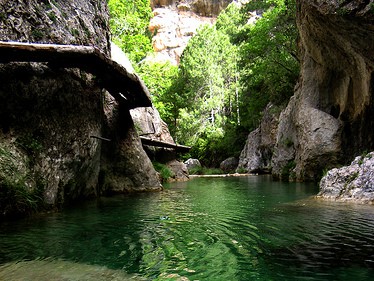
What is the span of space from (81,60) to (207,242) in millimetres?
5390

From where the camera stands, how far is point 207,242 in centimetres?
460

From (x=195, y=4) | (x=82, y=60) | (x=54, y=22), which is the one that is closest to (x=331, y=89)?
(x=82, y=60)

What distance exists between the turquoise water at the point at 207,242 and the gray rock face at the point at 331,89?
6.37 m

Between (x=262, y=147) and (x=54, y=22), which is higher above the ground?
(x=54, y=22)

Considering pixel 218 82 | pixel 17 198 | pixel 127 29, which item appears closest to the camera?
pixel 17 198

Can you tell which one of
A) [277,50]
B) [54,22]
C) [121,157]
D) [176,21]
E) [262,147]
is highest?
[176,21]

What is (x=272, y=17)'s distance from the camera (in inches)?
956

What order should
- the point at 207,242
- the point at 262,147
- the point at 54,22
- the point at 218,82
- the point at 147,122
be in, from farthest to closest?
1. the point at 218,82
2. the point at 262,147
3. the point at 147,122
4. the point at 54,22
5. the point at 207,242

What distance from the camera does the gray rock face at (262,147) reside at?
28.2 m

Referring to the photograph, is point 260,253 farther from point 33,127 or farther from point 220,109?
point 220,109

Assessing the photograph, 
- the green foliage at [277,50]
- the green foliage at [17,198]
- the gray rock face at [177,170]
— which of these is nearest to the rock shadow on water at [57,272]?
the green foliage at [17,198]

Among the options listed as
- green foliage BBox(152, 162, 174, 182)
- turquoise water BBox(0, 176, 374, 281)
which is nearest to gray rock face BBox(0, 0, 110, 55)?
turquoise water BBox(0, 176, 374, 281)

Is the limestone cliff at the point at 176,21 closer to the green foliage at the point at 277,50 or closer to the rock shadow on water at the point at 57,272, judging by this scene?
the green foliage at the point at 277,50

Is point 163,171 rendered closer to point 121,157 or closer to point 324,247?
point 121,157
